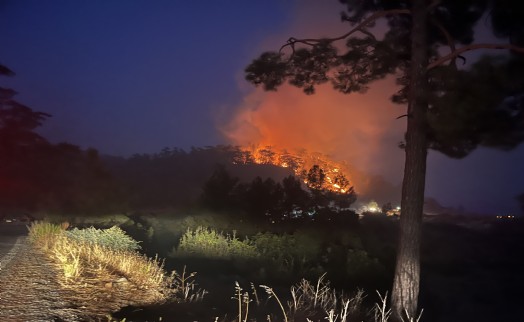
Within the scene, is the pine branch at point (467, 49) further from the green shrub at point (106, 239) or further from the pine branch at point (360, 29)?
the green shrub at point (106, 239)

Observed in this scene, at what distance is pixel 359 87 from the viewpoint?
1242 cm

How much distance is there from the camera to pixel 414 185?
9.68m

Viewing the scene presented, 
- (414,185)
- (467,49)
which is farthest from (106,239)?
(467,49)

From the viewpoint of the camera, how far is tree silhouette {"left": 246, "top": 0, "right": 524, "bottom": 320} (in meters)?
8.55

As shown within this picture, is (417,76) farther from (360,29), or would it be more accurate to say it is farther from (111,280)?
(111,280)

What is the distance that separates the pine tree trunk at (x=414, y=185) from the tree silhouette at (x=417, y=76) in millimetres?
22

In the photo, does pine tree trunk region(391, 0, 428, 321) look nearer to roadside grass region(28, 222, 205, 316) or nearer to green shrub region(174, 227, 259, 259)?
roadside grass region(28, 222, 205, 316)

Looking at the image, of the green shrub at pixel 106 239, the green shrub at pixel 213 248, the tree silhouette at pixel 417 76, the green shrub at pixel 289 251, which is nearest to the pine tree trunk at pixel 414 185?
the tree silhouette at pixel 417 76

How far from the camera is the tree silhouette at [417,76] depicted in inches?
337

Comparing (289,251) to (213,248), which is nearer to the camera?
(213,248)

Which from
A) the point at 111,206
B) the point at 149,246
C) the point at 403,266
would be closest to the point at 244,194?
the point at 111,206

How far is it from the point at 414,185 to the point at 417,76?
2.57 meters

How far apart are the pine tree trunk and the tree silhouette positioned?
2 centimetres

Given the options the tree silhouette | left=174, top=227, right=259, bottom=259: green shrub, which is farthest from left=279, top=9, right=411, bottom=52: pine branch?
left=174, top=227, right=259, bottom=259: green shrub
